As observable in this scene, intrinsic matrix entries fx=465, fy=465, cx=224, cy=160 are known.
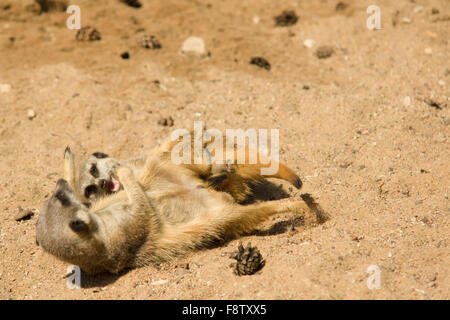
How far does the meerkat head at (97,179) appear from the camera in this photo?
10.8ft

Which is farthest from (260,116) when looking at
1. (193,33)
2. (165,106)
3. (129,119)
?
(193,33)

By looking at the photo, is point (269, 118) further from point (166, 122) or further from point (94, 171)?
point (94, 171)

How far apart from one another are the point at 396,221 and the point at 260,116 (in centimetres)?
175

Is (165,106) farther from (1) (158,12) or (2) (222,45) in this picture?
(1) (158,12)

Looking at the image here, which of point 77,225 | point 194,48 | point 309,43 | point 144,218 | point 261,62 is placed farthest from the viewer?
point 309,43

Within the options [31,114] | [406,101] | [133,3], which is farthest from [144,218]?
[133,3]

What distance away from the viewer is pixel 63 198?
114 inches

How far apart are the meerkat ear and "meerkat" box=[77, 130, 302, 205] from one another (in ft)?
1.35

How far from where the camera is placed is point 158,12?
225 inches

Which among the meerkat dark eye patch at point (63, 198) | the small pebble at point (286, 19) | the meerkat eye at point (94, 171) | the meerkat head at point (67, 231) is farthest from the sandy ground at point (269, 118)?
the meerkat eye at point (94, 171)

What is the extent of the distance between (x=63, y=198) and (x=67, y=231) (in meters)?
0.22

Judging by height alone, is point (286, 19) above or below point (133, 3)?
above

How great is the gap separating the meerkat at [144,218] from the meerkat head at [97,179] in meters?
0.06
